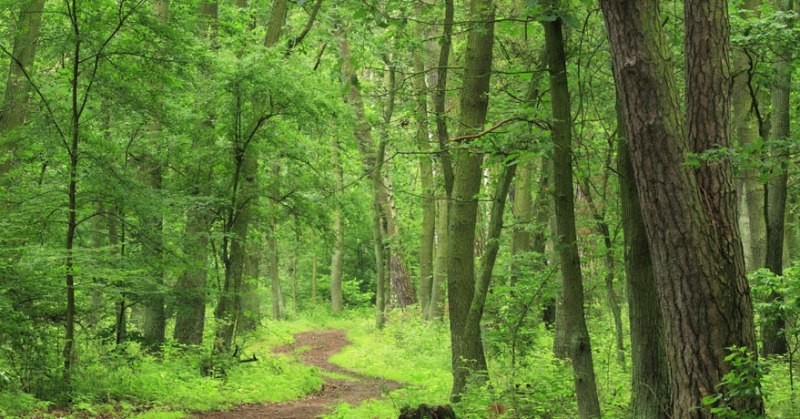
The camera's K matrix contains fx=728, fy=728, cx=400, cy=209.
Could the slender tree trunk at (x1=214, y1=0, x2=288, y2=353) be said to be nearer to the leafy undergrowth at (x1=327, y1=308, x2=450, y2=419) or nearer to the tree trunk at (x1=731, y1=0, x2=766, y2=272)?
the leafy undergrowth at (x1=327, y1=308, x2=450, y2=419)

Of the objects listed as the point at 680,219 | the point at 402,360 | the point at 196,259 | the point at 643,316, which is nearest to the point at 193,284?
the point at 196,259

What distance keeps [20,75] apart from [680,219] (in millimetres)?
9381

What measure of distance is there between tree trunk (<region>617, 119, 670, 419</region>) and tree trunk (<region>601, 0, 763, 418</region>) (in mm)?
1216

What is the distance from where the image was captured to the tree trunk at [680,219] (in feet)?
16.8

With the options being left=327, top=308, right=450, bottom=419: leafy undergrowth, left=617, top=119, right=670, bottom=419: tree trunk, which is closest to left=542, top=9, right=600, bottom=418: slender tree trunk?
left=617, top=119, right=670, bottom=419: tree trunk

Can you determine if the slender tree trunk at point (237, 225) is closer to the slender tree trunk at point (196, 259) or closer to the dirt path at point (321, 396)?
the slender tree trunk at point (196, 259)

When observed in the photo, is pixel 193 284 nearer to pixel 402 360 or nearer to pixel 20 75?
pixel 20 75

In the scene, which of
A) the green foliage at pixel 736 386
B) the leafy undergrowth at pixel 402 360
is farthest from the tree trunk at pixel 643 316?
the leafy undergrowth at pixel 402 360

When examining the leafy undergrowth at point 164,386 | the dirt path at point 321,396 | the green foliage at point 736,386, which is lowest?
the dirt path at point 321,396

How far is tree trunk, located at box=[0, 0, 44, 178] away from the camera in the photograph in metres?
9.32

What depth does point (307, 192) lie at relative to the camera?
14320mm

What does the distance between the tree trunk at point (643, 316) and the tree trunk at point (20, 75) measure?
7052mm

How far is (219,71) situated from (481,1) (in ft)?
15.7

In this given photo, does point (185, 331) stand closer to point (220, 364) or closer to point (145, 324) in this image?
point (145, 324)
